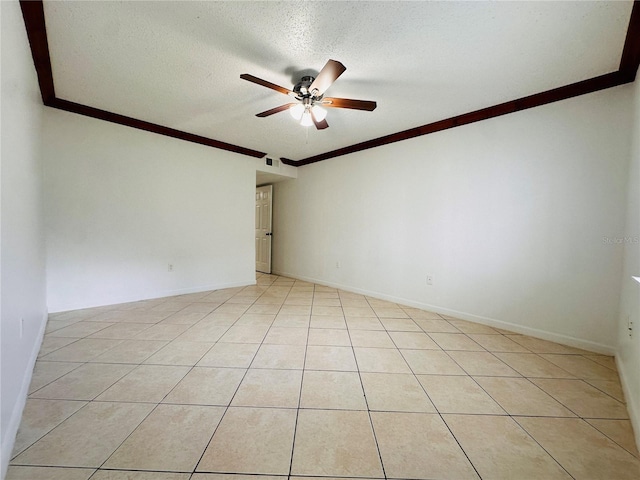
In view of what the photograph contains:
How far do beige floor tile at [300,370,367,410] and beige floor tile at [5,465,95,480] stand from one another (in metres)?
0.95

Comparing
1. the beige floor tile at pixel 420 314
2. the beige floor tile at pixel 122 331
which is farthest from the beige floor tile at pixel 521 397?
the beige floor tile at pixel 122 331

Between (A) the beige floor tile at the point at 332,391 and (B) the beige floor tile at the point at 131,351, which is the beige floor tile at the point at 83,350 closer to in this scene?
(B) the beige floor tile at the point at 131,351

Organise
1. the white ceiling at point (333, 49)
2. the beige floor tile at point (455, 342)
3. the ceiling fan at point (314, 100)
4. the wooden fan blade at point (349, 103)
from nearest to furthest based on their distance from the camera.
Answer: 1. the white ceiling at point (333, 49)
2. the ceiling fan at point (314, 100)
3. the wooden fan blade at point (349, 103)
4. the beige floor tile at point (455, 342)

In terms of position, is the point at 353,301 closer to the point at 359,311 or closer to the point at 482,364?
the point at 359,311

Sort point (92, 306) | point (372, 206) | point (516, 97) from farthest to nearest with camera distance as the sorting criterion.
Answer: point (372, 206)
point (92, 306)
point (516, 97)

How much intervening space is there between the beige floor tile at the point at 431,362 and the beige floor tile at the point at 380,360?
65mm

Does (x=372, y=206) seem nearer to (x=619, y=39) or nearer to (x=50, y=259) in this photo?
(x=619, y=39)

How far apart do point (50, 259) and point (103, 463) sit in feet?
9.20

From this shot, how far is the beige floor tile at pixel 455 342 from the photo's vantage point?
215 cm

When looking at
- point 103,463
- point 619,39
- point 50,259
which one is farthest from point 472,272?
point 50,259

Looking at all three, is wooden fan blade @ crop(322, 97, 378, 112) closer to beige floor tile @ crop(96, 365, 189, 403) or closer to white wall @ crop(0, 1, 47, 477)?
white wall @ crop(0, 1, 47, 477)

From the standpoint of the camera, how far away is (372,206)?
12.4 feet

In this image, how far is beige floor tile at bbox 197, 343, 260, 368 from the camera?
1809mm

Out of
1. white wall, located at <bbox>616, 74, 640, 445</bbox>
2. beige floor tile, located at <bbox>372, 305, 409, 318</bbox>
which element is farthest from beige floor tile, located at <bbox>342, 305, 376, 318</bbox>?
white wall, located at <bbox>616, 74, 640, 445</bbox>
